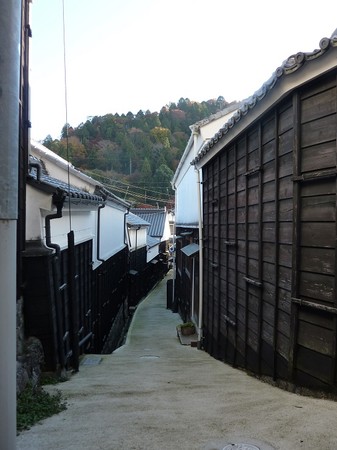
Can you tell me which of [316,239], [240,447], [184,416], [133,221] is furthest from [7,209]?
A: [133,221]

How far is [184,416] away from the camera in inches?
186

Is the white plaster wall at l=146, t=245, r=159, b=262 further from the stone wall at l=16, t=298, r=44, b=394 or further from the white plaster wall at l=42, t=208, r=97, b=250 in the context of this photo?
the stone wall at l=16, t=298, r=44, b=394

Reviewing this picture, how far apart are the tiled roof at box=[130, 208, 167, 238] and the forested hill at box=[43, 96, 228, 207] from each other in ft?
30.9

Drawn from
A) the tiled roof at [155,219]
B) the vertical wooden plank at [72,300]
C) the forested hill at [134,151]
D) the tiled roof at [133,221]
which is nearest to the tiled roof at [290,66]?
the vertical wooden plank at [72,300]

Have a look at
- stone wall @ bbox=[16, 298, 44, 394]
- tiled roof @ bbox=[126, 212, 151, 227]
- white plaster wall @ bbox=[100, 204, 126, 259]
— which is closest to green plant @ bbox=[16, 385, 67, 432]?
stone wall @ bbox=[16, 298, 44, 394]

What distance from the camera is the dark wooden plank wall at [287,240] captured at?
15.4 feet

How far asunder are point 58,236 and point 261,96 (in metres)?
5.05

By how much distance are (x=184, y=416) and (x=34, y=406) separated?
1935 millimetres

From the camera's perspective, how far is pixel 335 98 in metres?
4.51

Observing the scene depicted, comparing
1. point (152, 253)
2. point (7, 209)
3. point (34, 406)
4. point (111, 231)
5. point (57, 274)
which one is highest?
point (7, 209)

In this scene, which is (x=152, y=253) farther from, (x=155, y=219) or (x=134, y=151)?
(x=134, y=151)

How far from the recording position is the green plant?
15.5ft

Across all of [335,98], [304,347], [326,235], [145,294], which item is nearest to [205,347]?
[304,347]

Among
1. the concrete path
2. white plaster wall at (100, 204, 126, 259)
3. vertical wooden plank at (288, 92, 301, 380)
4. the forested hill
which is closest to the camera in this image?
the concrete path
